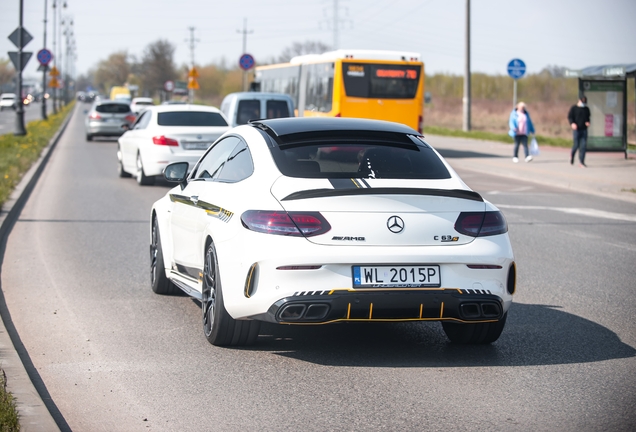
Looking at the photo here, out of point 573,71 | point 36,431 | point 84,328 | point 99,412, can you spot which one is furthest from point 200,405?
point 573,71

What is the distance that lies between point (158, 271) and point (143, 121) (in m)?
11.8

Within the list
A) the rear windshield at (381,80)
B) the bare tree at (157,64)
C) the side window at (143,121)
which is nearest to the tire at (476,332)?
the side window at (143,121)

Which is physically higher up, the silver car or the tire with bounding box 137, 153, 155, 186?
the silver car

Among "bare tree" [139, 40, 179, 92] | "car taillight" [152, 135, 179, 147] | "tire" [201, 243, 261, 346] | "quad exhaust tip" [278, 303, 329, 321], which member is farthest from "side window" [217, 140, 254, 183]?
"bare tree" [139, 40, 179, 92]

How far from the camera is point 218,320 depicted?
6.11m

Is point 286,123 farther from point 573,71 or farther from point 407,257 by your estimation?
point 573,71

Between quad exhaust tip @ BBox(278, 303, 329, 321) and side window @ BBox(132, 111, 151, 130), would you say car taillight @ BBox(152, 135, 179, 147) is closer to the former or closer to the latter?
side window @ BBox(132, 111, 151, 130)

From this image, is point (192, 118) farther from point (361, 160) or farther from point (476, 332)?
point (476, 332)

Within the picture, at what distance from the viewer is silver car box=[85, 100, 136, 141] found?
3756 cm

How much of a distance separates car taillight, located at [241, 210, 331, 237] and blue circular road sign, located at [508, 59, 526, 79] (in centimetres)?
2541

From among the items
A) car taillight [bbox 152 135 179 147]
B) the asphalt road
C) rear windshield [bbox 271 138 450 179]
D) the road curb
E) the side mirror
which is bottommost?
the asphalt road

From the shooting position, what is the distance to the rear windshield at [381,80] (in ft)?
94.9

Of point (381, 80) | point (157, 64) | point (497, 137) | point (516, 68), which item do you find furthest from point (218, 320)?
point (157, 64)

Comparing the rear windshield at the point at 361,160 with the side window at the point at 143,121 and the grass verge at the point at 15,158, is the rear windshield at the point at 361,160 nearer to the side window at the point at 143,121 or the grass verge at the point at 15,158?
the grass verge at the point at 15,158
